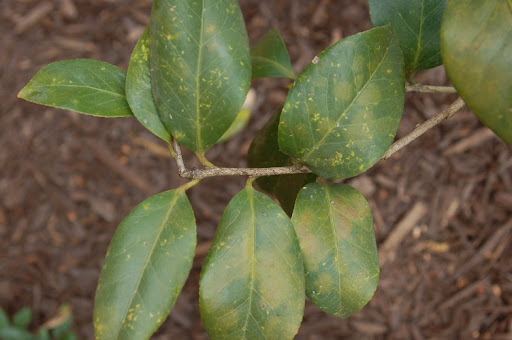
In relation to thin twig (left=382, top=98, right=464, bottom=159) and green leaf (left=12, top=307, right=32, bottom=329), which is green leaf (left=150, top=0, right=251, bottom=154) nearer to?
thin twig (left=382, top=98, right=464, bottom=159)

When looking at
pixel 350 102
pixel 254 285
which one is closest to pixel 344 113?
pixel 350 102

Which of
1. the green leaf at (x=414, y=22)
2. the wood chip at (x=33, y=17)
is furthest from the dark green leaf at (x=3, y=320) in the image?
the green leaf at (x=414, y=22)

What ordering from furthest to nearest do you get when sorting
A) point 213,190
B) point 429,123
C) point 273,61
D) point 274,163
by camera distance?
point 213,190
point 273,61
point 274,163
point 429,123

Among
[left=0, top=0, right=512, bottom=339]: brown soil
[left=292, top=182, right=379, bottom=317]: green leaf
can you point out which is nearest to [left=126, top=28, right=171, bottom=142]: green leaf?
[left=292, top=182, right=379, bottom=317]: green leaf

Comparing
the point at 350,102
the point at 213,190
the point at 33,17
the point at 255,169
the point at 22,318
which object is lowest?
the point at 22,318

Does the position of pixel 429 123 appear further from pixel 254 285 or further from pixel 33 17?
pixel 33 17
